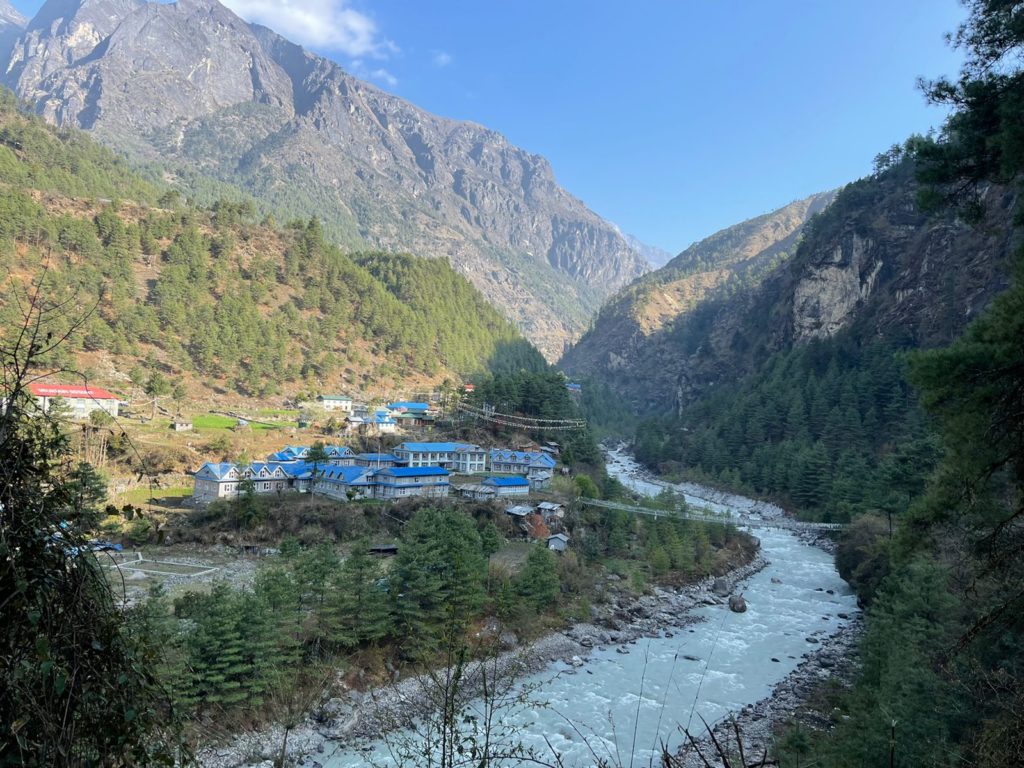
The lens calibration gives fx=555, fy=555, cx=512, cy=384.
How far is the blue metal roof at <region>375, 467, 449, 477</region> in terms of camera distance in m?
25.5

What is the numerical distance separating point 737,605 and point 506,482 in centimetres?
1113

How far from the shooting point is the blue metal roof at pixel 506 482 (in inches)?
1042

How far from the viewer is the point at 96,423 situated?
23.1m

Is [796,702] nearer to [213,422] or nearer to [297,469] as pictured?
[297,469]

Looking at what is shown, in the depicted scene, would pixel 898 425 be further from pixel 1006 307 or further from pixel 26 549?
pixel 26 549

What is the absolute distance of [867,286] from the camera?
52.0 metres

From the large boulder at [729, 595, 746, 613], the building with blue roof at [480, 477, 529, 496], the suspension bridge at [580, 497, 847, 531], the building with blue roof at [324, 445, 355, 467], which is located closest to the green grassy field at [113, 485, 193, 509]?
the building with blue roof at [324, 445, 355, 467]

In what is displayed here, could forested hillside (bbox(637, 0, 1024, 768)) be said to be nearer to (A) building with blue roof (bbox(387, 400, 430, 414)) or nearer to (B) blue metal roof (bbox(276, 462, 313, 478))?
(B) blue metal roof (bbox(276, 462, 313, 478))

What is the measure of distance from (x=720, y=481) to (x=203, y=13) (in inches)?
9532

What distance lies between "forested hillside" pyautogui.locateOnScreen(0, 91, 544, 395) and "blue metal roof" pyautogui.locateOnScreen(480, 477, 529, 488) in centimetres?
2076

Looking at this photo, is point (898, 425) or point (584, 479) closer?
point (584, 479)

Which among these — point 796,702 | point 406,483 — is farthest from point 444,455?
point 796,702

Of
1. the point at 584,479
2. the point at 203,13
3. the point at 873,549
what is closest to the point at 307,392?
the point at 584,479

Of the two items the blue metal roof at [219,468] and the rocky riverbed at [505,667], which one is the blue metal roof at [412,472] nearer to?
the blue metal roof at [219,468]
